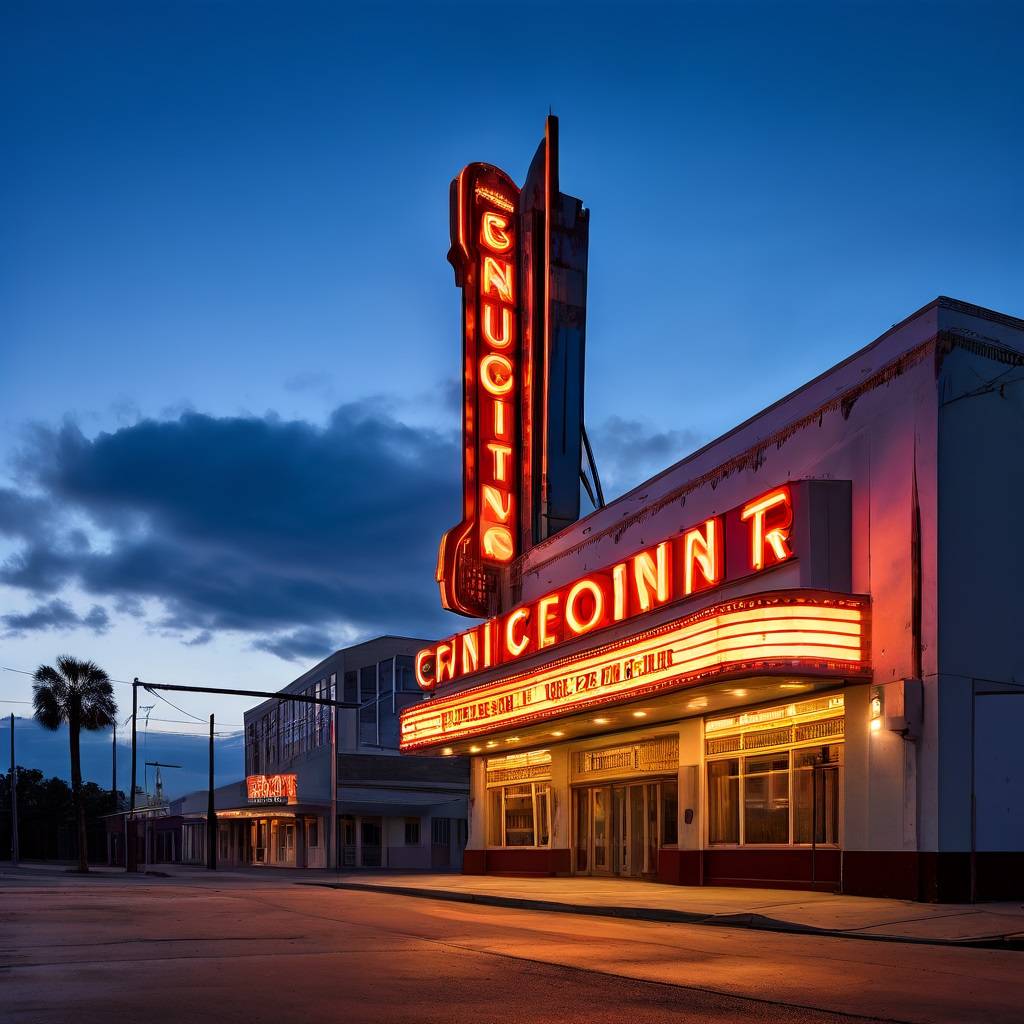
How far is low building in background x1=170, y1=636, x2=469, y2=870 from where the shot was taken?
56.5 meters

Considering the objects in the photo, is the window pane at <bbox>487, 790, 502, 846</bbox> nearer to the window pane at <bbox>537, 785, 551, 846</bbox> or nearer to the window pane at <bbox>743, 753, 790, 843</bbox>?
the window pane at <bbox>537, 785, 551, 846</bbox>

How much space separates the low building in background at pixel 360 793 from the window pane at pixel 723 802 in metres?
27.7

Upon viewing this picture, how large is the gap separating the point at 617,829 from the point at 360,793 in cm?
2859

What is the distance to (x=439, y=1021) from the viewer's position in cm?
838

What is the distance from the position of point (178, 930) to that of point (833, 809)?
10.7 m

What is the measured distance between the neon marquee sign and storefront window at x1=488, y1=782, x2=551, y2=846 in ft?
12.2

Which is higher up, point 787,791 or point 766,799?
point 787,791

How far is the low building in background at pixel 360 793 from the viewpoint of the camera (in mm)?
56531

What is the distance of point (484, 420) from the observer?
34.4m

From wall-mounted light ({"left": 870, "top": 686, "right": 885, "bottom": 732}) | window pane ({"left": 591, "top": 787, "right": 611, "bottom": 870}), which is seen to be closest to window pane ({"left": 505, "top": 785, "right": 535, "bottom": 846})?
window pane ({"left": 591, "top": 787, "right": 611, "bottom": 870})

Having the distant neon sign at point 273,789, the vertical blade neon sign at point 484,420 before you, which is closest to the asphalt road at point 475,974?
the vertical blade neon sign at point 484,420

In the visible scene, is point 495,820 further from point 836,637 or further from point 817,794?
point 836,637

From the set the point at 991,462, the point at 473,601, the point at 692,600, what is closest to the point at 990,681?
the point at 991,462

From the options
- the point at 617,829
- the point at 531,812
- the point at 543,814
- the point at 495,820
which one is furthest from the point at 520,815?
the point at 617,829
